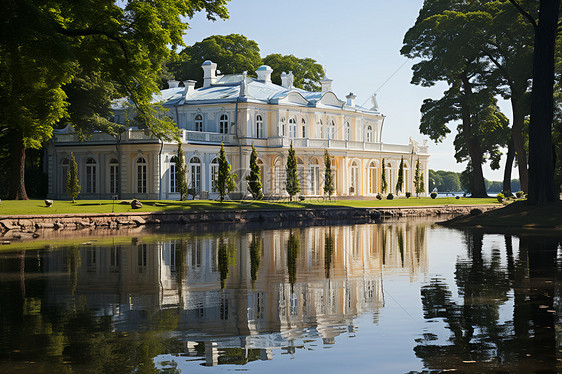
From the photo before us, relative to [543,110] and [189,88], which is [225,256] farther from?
[189,88]

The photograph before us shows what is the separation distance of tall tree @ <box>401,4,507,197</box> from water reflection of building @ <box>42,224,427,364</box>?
3983 cm

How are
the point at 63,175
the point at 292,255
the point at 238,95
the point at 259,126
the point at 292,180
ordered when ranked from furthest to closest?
the point at 259,126, the point at 238,95, the point at 63,175, the point at 292,180, the point at 292,255

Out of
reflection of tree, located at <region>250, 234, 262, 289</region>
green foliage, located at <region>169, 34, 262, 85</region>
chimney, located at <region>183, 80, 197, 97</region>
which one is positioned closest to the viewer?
reflection of tree, located at <region>250, 234, 262, 289</region>

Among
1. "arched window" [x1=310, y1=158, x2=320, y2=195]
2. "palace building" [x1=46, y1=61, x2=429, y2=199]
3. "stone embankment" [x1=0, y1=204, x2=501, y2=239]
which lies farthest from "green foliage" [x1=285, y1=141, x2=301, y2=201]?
"arched window" [x1=310, y1=158, x2=320, y2=195]

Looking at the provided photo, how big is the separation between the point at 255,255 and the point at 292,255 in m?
0.87

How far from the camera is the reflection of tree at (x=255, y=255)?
12.9m

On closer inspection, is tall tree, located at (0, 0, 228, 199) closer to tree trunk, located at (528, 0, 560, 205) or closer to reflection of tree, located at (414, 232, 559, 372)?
reflection of tree, located at (414, 232, 559, 372)

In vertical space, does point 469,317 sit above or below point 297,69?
below

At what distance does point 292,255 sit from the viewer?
54.4ft

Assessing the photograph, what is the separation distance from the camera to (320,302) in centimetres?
946

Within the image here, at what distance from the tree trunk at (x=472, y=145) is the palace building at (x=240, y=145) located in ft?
19.3

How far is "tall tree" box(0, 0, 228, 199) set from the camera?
17.6 meters

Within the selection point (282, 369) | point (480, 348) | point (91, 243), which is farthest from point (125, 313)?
point (91, 243)

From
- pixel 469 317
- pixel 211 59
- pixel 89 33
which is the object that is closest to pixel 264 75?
pixel 211 59
